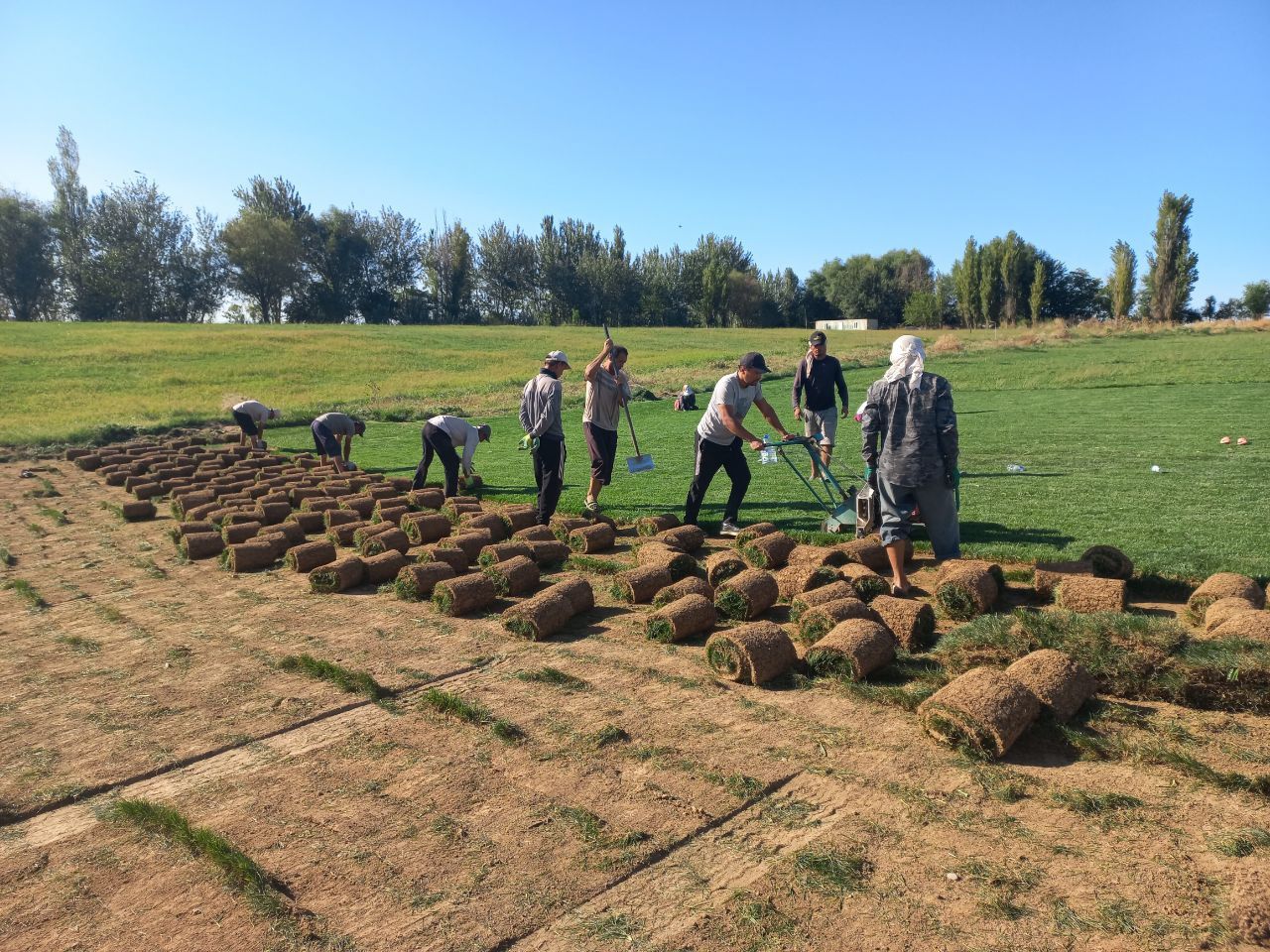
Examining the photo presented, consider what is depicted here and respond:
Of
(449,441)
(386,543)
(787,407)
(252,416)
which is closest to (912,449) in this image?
(386,543)

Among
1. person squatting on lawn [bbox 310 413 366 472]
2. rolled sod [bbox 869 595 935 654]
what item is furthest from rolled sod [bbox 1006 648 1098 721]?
person squatting on lawn [bbox 310 413 366 472]

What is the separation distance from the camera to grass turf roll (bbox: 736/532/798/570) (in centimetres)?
807

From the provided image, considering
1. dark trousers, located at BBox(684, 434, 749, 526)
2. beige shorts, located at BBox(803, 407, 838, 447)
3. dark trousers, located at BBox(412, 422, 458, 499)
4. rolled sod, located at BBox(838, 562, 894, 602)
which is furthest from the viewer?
dark trousers, located at BBox(412, 422, 458, 499)

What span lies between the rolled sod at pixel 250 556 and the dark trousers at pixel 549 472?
3.22m

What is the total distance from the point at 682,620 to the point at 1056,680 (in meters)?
2.73

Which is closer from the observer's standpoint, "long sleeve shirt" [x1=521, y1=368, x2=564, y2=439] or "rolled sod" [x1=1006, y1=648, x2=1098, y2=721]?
"rolled sod" [x1=1006, y1=648, x2=1098, y2=721]

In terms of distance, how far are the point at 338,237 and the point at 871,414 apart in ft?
260

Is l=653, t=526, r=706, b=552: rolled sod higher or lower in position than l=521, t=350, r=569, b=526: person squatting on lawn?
lower

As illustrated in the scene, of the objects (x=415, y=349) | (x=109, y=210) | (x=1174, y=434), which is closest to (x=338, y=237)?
(x=109, y=210)

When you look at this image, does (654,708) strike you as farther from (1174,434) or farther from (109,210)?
(109,210)

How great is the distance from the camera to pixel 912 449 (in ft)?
22.3

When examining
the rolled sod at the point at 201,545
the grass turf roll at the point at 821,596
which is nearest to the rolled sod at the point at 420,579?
the grass turf roll at the point at 821,596

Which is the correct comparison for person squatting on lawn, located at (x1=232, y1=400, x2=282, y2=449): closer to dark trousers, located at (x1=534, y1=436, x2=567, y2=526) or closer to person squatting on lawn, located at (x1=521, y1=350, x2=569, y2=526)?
person squatting on lawn, located at (x1=521, y1=350, x2=569, y2=526)

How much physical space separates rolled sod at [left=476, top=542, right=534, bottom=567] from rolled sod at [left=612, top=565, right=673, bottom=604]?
132 cm
